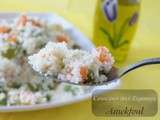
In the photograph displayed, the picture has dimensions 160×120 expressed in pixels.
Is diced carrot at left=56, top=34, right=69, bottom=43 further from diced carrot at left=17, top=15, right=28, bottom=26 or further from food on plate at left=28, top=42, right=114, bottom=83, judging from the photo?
food on plate at left=28, top=42, right=114, bottom=83

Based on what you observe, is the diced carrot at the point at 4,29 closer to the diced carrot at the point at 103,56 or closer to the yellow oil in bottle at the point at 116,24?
the yellow oil in bottle at the point at 116,24

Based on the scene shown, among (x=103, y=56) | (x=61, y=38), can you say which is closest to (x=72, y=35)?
(x=61, y=38)

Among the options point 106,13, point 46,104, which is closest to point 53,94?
point 46,104

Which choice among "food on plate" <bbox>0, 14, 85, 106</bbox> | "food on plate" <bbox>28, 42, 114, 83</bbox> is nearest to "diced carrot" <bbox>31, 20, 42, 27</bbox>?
"food on plate" <bbox>0, 14, 85, 106</bbox>

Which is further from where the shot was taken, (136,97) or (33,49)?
(33,49)

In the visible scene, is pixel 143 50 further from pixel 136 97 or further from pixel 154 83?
pixel 136 97

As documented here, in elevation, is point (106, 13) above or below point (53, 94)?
above

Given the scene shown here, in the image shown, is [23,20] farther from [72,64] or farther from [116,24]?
[72,64]
